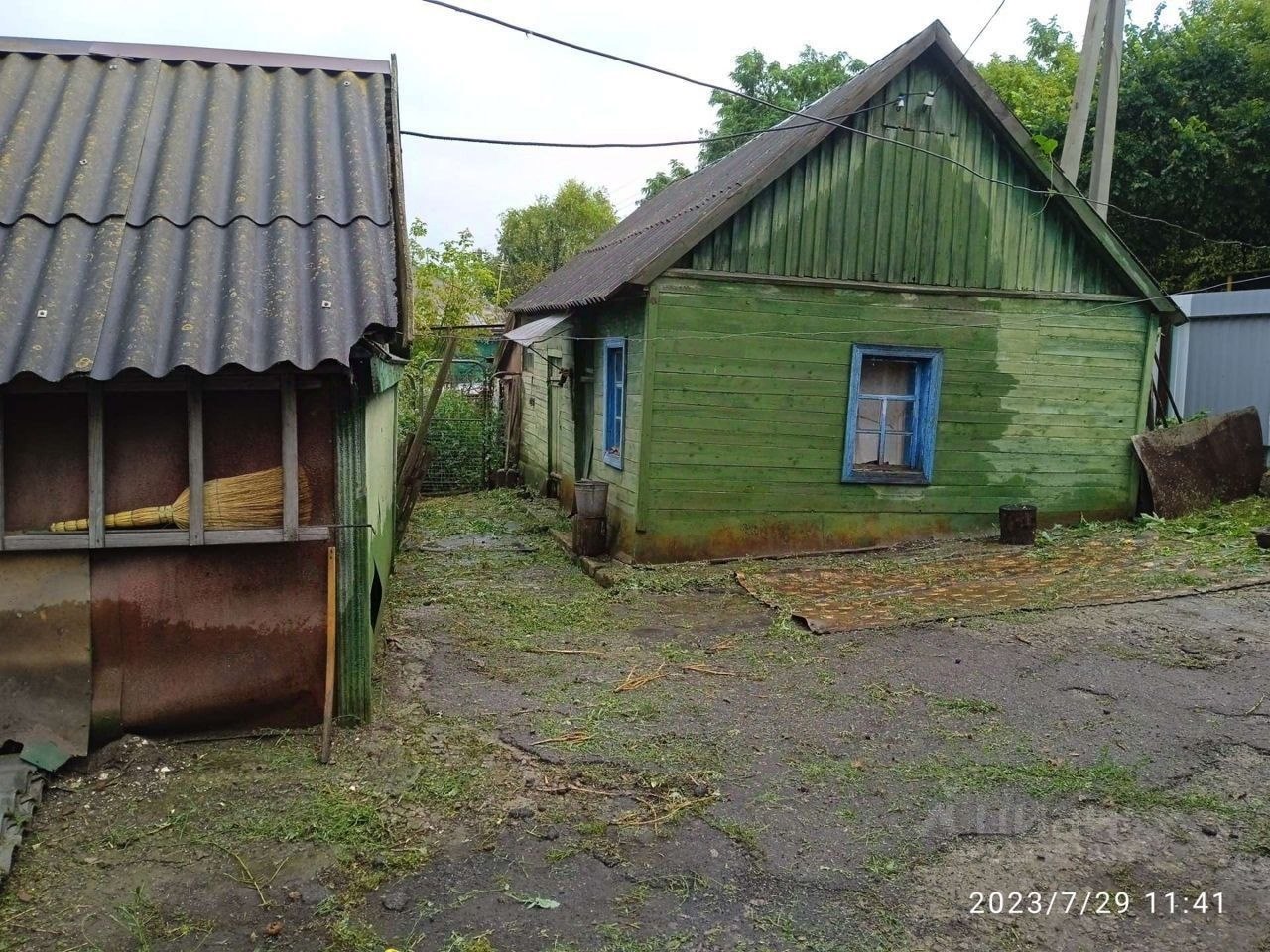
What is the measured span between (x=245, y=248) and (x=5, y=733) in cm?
274

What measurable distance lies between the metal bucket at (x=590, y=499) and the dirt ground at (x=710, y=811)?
3.62 meters

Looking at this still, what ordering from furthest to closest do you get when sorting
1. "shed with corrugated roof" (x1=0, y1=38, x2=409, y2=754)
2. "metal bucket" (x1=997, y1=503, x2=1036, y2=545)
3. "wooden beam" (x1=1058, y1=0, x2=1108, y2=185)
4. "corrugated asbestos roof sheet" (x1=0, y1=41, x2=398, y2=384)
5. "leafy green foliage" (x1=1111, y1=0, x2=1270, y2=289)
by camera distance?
"leafy green foliage" (x1=1111, y1=0, x2=1270, y2=289), "wooden beam" (x1=1058, y1=0, x2=1108, y2=185), "metal bucket" (x1=997, y1=503, x2=1036, y2=545), "shed with corrugated roof" (x1=0, y1=38, x2=409, y2=754), "corrugated asbestos roof sheet" (x1=0, y1=41, x2=398, y2=384)

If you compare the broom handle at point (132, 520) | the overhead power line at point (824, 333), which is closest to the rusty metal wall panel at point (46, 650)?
the broom handle at point (132, 520)

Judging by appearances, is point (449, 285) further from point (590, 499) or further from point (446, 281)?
point (590, 499)

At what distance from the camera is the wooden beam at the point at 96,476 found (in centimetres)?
490

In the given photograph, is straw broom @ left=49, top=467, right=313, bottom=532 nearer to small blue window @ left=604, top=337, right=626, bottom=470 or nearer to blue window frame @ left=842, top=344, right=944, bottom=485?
small blue window @ left=604, top=337, right=626, bottom=470

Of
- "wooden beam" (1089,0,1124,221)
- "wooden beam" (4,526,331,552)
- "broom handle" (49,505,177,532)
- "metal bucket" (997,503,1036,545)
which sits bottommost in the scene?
"metal bucket" (997,503,1036,545)

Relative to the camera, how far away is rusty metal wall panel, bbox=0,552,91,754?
498 cm

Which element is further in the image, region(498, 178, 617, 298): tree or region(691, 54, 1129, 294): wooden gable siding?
region(498, 178, 617, 298): tree

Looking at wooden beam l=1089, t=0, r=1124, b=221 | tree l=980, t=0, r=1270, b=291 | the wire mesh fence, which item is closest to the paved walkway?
wooden beam l=1089, t=0, r=1124, b=221

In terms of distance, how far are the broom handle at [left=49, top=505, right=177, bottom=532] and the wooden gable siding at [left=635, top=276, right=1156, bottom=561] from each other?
5769mm

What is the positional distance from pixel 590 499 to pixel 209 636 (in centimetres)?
615

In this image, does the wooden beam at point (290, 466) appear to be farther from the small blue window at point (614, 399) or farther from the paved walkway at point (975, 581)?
the small blue window at point (614, 399)

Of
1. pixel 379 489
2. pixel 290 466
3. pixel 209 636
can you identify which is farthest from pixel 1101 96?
pixel 209 636
